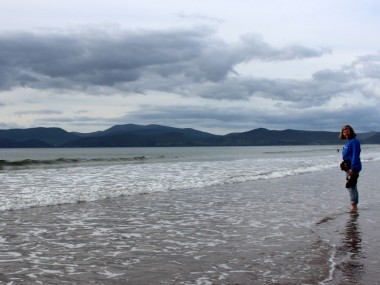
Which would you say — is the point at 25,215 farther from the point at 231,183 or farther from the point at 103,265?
the point at 231,183

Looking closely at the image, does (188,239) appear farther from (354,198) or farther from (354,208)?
(354,198)

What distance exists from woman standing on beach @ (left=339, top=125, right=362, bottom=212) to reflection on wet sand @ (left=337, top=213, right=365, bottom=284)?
2.85 m

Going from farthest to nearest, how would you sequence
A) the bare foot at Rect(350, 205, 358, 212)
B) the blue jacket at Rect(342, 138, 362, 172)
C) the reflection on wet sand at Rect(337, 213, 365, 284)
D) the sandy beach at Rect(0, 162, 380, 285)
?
the blue jacket at Rect(342, 138, 362, 172) → the bare foot at Rect(350, 205, 358, 212) → the sandy beach at Rect(0, 162, 380, 285) → the reflection on wet sand at Rect(337, 213, 365, 284)

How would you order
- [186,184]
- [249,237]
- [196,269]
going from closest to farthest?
[196,269] → [249,237] → [186,184]

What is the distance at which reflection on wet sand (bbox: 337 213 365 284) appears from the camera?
20.7 ft

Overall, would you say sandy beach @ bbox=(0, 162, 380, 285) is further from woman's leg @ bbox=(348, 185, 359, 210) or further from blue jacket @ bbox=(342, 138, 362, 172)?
blue jacket @ bbox=(342, 138, 362, 172)

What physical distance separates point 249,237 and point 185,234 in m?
1.35

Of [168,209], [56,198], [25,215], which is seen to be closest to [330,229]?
[168,209]

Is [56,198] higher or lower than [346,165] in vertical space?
lower

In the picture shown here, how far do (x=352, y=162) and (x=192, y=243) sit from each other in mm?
6930

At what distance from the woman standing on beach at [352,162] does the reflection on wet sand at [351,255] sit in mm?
2846

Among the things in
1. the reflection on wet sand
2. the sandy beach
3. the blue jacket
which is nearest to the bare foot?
the sandy beach

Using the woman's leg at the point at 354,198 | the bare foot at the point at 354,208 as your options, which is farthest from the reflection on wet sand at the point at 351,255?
the woman's leg at the point at 354,198

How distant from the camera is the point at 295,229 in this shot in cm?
997
